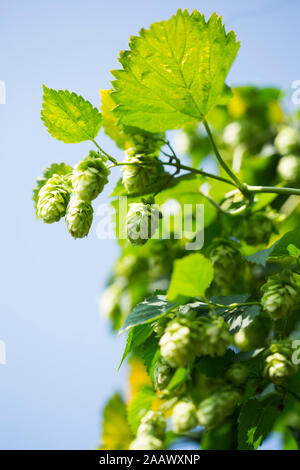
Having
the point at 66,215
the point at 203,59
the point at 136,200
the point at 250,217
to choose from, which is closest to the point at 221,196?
the point at 250,217

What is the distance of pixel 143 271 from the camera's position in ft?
7.12

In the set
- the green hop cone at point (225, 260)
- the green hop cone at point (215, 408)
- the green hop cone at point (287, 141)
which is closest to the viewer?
the green hop cone at point (215, 408)

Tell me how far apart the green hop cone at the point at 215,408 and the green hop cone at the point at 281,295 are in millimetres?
195

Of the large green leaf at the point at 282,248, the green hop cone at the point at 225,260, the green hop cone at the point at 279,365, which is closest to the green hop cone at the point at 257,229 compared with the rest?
the green hop cone at the point at 225,260

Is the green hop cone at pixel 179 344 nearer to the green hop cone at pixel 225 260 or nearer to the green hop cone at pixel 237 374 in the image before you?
the green hop cone at pixel 237 374

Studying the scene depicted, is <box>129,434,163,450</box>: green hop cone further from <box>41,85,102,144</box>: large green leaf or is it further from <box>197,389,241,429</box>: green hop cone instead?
<box>41,85,102,144</box>: large green leaf

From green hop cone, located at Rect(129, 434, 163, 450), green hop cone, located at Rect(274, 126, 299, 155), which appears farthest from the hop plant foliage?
green hop cone, located at Rect(274, 126, 299, 155)

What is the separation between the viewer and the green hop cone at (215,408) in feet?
2.75

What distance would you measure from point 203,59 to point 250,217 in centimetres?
52

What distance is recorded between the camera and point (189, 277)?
0.93 m

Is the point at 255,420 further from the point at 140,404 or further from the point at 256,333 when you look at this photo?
the point at 256,333

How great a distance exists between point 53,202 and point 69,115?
22 cm

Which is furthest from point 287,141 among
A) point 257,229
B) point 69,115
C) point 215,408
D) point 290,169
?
point 215,408

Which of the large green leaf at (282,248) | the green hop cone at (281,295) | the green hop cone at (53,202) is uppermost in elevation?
the green hop cone at (53,202)
